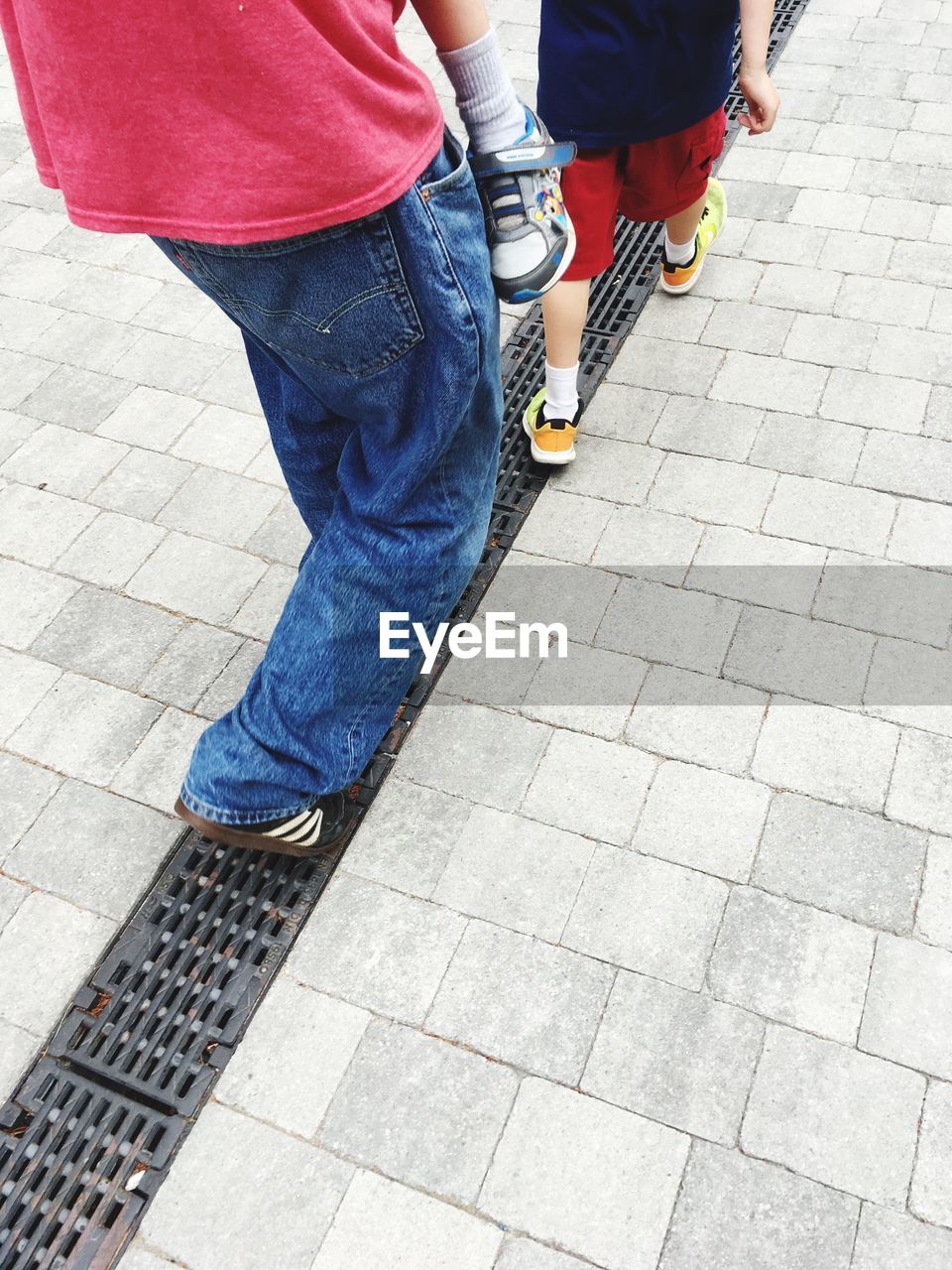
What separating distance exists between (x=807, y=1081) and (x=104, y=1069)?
52.8 inches

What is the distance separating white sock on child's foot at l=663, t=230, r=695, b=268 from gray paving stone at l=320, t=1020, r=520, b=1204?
8.47 ft

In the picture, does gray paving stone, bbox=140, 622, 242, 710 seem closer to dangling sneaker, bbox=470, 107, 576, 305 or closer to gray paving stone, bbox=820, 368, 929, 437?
dangling sneaker, bbox=470, 107, 576, 305

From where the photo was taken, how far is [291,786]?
2.21 m

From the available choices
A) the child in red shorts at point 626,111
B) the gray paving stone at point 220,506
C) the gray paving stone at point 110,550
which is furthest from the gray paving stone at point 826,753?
the gray paving stone at point 110,550

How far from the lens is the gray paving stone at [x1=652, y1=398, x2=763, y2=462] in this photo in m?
3.23

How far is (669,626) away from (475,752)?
1.96ft

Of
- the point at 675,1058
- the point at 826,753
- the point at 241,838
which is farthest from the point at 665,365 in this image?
the point at 675,1058

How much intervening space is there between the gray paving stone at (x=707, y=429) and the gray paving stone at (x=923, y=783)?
1023 millimetres

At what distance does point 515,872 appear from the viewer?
7.85 ft

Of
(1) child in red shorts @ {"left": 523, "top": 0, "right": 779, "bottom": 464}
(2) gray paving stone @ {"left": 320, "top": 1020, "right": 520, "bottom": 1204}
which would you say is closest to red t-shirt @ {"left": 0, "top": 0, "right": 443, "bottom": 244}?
(1) child in red shorts @ {"left": 523, "top": 0, "right": 779, "bottom": 464}

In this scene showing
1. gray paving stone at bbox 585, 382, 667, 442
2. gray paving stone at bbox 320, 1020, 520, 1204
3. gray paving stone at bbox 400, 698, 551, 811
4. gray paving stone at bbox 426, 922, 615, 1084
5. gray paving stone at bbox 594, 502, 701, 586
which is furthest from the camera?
gray paving stone at bbox 585, 382, 667, 442

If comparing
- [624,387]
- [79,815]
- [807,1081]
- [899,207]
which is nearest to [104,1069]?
[79,815]

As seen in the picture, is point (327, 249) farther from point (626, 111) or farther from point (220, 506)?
point (220, 506)

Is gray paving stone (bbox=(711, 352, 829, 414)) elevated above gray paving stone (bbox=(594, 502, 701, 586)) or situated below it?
above
